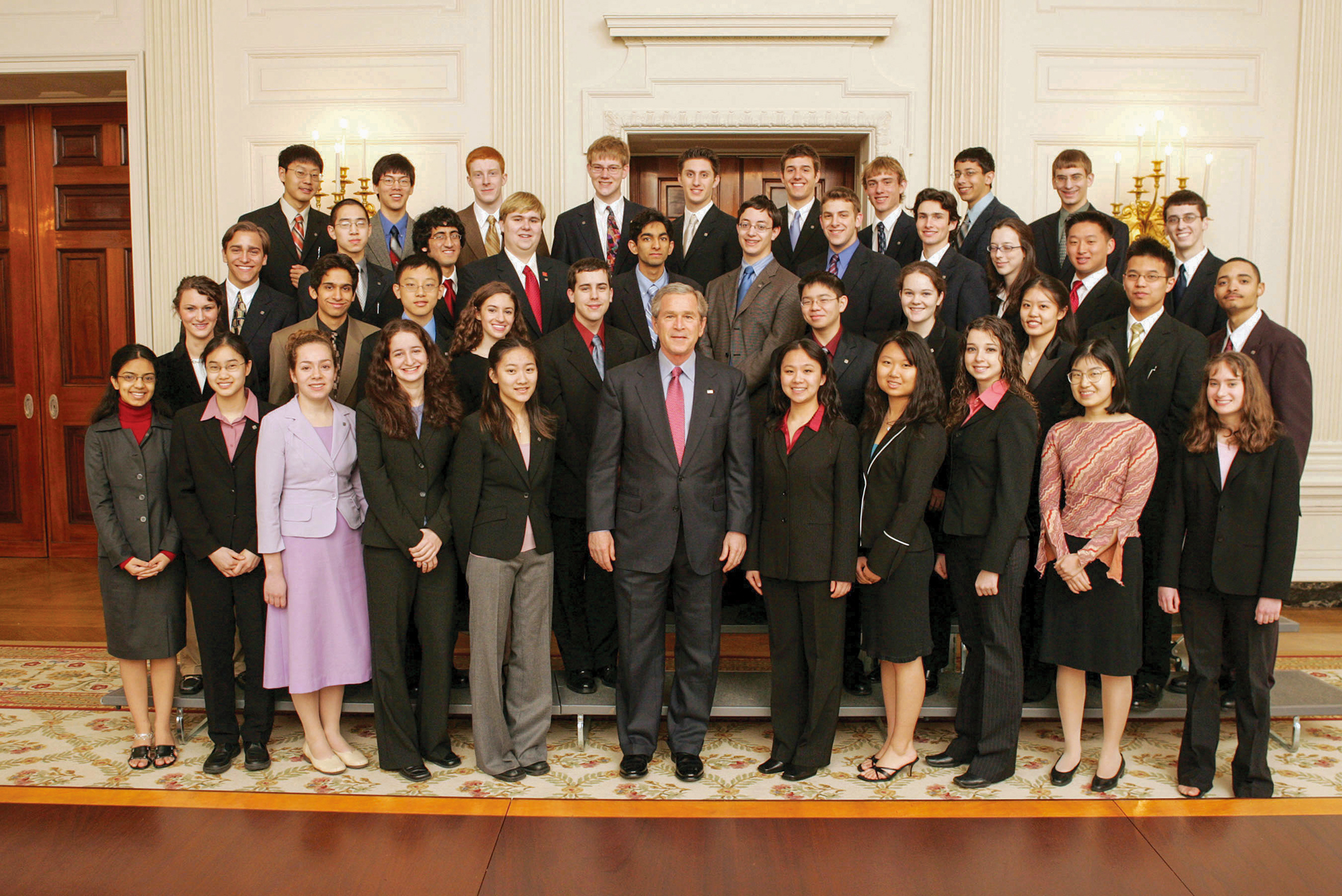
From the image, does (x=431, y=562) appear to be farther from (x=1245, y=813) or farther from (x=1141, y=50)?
(x=1141, y=50)

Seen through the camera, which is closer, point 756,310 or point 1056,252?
point 756,310

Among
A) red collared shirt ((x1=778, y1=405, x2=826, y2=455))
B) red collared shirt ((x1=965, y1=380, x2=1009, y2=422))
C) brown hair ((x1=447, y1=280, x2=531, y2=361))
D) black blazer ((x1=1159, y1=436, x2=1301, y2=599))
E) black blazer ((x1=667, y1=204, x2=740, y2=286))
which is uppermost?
black blazer ((x1=667, y1=204, x2=740, y2=286))

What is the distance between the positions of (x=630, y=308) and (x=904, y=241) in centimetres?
132

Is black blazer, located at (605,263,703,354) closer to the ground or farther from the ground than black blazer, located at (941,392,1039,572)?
farther from the ground

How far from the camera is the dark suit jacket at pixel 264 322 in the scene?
12.7 feet

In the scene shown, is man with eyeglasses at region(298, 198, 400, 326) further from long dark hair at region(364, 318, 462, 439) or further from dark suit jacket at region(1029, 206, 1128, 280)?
dark suit jacket at region(1029, 206, 1128, 280)

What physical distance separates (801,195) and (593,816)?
297cm

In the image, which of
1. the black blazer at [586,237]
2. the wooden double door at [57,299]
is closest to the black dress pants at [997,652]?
the black blazer at [586,237]

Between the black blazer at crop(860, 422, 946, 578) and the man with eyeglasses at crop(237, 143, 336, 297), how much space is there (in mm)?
2876

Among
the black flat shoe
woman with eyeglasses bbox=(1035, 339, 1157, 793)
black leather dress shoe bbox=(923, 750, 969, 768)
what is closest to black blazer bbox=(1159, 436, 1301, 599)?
woman with eyeglasses bbox=(1035, 339, 1157, 793)

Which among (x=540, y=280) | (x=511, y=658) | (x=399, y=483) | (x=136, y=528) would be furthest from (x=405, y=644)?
(x=540, y=280)

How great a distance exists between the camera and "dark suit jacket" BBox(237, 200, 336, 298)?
15.0 ft

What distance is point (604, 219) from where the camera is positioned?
450 cm

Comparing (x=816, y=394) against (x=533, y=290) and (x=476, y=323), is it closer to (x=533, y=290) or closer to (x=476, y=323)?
(x=476, y=323)
